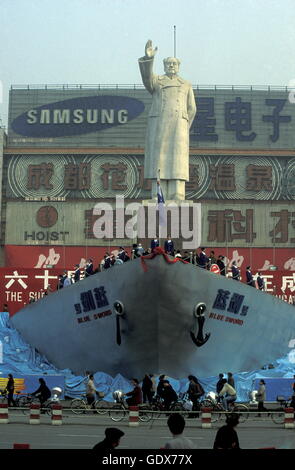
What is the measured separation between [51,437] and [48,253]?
4663 cm

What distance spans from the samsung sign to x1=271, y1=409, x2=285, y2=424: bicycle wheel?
42.8m

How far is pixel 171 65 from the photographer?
108ft

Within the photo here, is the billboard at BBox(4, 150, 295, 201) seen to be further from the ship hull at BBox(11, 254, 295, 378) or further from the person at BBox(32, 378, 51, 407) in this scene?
the person at BBox(32, 378, 51, 407)

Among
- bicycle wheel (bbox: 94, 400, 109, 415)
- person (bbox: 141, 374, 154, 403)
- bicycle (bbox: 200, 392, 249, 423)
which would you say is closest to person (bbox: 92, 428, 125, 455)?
bicycle wheel (bbox: 94, 400, 109, 415)

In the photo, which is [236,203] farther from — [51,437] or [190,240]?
[51,437]

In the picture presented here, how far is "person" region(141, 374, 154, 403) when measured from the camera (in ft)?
87.7

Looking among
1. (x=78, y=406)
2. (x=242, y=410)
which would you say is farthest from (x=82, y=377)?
(x=242, y=410)

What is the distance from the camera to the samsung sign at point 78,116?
67.6m

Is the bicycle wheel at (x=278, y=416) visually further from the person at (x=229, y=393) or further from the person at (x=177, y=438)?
the person at (x=177, y=438)

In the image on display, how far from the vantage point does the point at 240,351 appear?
31.1 meters

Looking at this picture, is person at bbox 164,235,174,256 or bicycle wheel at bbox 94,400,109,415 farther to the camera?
person at bbox 164,235,174,256

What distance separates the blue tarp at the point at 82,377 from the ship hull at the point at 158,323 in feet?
1.04

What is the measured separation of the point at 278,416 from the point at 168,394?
11.4 ft

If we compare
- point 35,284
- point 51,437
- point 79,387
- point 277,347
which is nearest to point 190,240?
point 277,347
